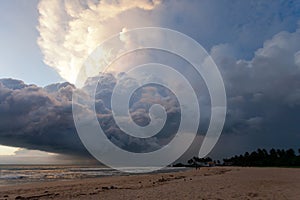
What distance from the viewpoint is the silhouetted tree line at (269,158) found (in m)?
94.9

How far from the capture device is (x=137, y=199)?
14195mm

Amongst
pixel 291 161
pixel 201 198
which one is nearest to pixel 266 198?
pixel 201 198

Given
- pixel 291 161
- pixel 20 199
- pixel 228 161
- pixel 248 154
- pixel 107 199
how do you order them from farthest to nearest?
pixel 228 161
pixel 248 154
pixel 291 161
pixel 20 199
pixel 107 199

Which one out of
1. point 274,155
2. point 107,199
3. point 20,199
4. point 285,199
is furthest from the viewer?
point 274,155

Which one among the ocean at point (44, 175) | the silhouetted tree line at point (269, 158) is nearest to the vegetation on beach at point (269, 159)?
the silhouetted tree line at point (269, 158)

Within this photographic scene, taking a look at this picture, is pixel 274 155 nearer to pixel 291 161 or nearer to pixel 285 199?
pixel 291 161

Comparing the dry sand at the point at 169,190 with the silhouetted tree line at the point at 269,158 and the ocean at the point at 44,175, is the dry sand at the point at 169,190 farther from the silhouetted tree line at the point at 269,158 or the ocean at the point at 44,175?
the silhouetted tree line at the point at 269,158

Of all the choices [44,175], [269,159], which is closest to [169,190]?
[44,175]

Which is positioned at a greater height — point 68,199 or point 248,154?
point 248,154

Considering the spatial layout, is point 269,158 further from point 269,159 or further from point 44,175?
point 44,175

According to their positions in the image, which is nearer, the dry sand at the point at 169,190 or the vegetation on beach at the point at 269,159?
the dry sand at the point at 169,190

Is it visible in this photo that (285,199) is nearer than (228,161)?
Yes

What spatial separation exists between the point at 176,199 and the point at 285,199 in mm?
5145

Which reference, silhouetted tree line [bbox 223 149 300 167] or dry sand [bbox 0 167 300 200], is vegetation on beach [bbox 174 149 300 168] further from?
dry sand [bbox 0 167 300 200]
